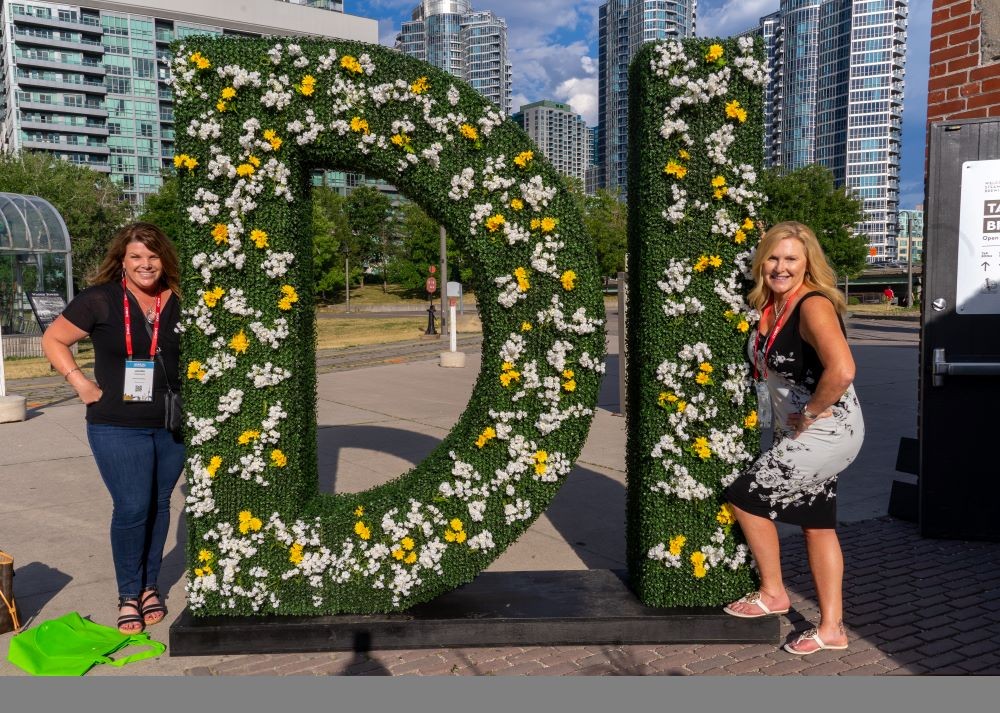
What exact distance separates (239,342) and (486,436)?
121 cm

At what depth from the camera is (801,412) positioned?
3219 mm

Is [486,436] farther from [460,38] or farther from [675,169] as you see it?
[460,38]

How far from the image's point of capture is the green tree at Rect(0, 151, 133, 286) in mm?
34969

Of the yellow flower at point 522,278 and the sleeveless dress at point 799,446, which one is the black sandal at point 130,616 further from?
the sleeveless dress at point 799,446

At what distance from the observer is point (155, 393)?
3.60 metres

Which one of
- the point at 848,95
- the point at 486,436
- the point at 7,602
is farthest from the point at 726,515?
the point at 848,95

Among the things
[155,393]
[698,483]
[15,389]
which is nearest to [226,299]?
[155,393]

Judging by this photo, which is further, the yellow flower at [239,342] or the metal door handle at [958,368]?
the metal door handle at [958,368]

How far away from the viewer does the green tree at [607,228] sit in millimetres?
45750

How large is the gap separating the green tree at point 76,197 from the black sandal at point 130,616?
1346 inches

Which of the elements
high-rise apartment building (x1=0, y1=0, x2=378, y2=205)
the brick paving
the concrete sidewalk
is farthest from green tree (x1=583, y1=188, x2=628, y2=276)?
high-rise apartment building (x1=0, y1=0, x2=378, y2=205)

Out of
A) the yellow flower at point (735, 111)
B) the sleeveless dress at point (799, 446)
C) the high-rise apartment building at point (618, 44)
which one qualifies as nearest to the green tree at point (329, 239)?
the yellow flower at point (735, 111)

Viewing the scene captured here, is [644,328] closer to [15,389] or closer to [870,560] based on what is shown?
[870,560]

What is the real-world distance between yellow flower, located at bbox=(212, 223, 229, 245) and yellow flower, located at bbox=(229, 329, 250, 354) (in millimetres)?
410
